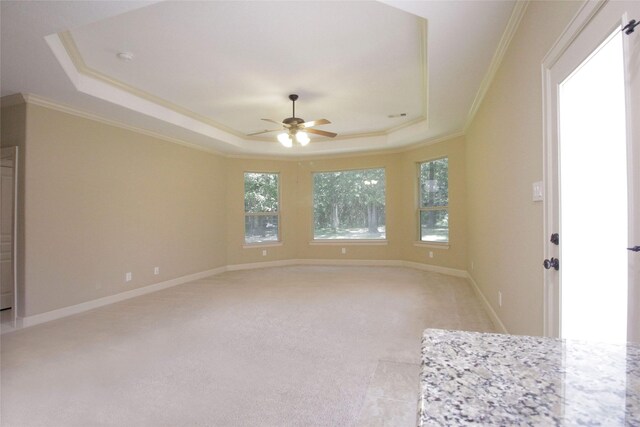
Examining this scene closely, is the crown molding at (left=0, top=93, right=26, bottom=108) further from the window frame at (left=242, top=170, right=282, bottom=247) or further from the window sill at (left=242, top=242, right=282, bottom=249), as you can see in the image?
the window sill at (left=242, top=242, right=282, bottom=249)

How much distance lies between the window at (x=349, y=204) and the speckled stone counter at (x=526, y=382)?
6241 mm

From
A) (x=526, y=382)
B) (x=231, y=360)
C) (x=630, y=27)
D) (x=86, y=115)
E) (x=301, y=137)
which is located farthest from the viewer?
(x=301, y=137)

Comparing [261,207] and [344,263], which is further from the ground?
[261,207]

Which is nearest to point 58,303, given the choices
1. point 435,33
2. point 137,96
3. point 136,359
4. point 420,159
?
point 136,359

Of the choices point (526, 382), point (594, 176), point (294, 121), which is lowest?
point (526, 382)

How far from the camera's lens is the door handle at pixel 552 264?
67.1 inches

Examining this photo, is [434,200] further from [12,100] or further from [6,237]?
[6,237]

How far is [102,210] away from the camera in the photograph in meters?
4.16

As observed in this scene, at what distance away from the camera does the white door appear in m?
1.16

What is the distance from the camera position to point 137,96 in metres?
3.96

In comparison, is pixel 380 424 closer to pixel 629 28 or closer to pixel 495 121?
pixel 629 28

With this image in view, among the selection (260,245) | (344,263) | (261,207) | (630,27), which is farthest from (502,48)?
A: (260,245)

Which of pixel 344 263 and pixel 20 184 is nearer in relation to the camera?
pixel 20 184

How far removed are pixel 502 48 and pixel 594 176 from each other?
162 centimetres
